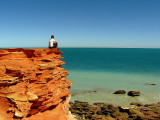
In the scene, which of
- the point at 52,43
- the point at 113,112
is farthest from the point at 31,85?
the point at 113,112

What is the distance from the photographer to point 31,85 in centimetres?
994

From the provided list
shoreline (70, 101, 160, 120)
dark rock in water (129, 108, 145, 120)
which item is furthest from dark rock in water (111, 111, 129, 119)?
dark rock in water (129, 108, 145, 120)

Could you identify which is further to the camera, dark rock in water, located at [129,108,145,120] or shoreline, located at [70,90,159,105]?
shoreline, located at [70,90,159,105]

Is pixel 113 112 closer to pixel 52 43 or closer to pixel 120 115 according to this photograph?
pixel 120 115

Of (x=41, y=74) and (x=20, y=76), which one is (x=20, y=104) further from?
(x=41, y=74)

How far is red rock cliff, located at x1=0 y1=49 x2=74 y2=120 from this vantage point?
8484 millimetres

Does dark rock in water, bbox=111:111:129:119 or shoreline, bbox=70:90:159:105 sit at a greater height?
dark rock in water, bbox=111:111:129:119

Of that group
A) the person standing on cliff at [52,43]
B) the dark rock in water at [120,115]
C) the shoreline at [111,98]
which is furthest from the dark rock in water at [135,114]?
the person standing on cliff at [52,43]

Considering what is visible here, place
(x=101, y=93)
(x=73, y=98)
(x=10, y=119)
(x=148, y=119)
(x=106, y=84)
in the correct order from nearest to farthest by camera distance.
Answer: (x=10, y=119) → (x=148, y=119) → (x=73, y=98) → (x=101, y=93) → (x=106, y=84)

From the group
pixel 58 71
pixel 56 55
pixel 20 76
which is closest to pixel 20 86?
pixel 20 76

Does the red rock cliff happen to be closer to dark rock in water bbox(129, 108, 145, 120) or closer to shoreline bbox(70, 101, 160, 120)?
shoreline bbox(70, 101, 160, 120)

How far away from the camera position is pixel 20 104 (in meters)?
8.39

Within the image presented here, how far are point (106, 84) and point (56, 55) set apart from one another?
1174 inches

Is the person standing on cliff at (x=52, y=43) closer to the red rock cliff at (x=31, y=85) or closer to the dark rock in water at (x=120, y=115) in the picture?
the red rock cliff at (x=31, y=85)
